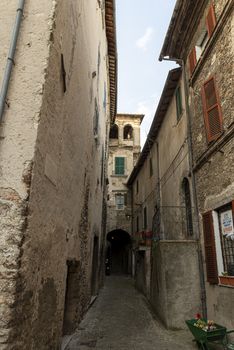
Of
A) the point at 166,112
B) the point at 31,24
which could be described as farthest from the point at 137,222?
the point at 31,24

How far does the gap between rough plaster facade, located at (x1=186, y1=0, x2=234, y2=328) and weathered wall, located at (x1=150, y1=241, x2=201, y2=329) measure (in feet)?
1.44

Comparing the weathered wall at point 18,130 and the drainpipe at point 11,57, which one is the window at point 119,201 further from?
the drainpipe at point 11,57

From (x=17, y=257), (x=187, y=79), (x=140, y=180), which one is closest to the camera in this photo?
(x=17, y=257)

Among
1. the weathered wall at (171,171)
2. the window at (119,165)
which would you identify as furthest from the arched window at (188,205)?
the window at (119,165)

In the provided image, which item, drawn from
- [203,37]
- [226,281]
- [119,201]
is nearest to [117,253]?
[119,201]

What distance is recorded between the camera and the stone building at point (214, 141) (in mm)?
5863

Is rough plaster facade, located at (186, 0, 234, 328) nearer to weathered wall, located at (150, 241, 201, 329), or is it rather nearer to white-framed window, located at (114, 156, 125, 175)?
weathered wall, located at (150, 241, 201, 329)

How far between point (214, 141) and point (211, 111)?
831 mm

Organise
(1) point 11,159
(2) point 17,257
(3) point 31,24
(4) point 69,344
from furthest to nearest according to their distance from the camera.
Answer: (4) point 69,344 < (3) point 31,24 < (1) point 11,159 < (2) point 17,257

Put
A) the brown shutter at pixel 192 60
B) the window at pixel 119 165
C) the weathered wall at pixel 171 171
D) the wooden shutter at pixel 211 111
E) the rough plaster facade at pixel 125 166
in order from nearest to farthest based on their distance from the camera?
the wooden shutter at pixel 211 111 → the brown shutter at pixel 192 60 → the weathered wall at pixel 171 171 → the rough plaster facade at pixel 125 166 → the window at pixel 119 165

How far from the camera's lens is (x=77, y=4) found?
5680 mm

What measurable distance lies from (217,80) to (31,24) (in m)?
4.75

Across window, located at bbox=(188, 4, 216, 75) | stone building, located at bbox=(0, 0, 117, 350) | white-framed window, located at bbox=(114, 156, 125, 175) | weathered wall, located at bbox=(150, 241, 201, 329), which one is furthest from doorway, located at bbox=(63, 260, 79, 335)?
white-framed window, located at bbox=(114, 156, 125, 175)

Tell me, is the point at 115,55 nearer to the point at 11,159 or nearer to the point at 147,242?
the point at 147,242
